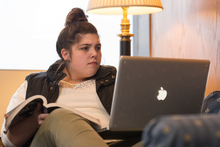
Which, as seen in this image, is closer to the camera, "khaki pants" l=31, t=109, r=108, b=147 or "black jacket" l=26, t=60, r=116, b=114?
"khaki pants" l=31, t=109, r=108, b=147

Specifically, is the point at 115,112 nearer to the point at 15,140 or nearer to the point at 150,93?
the point at 150,93

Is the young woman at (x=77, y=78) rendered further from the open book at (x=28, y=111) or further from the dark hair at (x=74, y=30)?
the open book at (x=28, y=111)

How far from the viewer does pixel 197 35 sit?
180 cm

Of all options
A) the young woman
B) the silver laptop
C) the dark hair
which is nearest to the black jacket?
the young woman

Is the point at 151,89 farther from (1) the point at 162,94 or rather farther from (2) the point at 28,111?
(2) the point at 28,111

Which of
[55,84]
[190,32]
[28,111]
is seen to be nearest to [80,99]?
[55,84]

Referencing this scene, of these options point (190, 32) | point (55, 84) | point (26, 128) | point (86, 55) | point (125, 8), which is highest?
point (125, 8)

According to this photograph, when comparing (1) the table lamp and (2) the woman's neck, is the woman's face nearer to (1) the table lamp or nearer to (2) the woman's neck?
(2) the woman's neck

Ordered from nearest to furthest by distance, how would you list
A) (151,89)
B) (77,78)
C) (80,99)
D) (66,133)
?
(66,133) < (151,89) < (80,99) < (77,78)

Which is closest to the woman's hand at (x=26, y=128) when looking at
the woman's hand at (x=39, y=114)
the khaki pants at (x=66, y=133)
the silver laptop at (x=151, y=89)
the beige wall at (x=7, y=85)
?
the woman's hand at (x=39, y=114)

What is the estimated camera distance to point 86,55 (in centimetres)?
139

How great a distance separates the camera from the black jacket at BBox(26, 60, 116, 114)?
1358 mm

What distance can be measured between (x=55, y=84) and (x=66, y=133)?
1.96 feet

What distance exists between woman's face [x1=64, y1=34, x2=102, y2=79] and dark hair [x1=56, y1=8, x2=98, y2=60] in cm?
3
